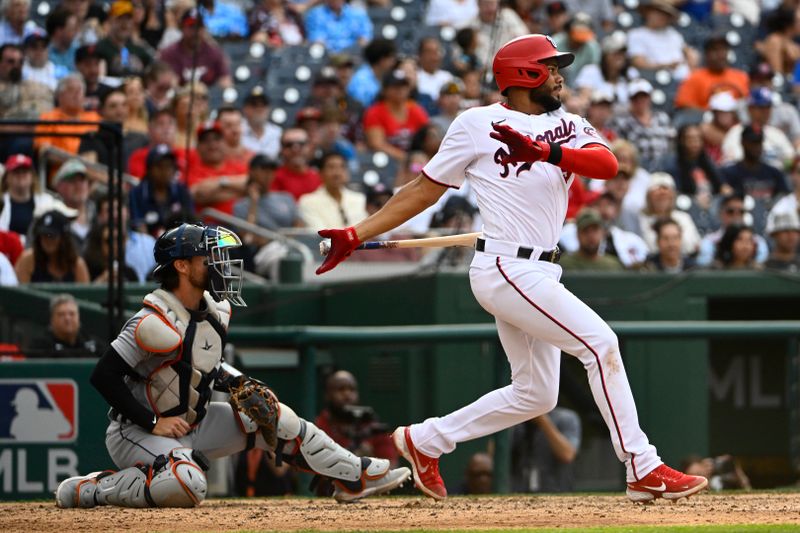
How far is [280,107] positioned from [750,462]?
526 cm

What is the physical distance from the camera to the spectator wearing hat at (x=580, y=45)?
46.7 feet

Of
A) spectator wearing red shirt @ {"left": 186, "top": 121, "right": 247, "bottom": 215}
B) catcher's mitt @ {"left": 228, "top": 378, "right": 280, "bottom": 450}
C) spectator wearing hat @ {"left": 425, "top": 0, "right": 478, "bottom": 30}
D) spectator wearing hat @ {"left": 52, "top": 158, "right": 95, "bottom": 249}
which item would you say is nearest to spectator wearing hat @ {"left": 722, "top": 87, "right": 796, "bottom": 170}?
spectator wearing hat @ {"left": 425, "top": 0, "right": 478, "bottom": 30}

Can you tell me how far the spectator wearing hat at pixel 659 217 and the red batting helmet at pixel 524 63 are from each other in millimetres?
5819

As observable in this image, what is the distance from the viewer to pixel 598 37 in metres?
15.1

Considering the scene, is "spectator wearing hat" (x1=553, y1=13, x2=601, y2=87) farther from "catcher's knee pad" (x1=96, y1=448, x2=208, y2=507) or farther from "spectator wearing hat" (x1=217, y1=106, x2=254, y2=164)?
"catcher's knee pad" (x1=96, y1=448, x2=208, y2=507)

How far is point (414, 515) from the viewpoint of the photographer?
5.84 m

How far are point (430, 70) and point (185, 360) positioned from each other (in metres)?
7.97

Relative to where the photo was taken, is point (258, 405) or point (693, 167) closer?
point (258, 405)

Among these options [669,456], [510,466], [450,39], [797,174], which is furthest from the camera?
[450,39]

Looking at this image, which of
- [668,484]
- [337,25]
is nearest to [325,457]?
[668,484]

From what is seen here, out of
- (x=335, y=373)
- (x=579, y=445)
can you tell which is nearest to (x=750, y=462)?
(x=579, y=445)

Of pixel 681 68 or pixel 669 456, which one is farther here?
pixel 681 68

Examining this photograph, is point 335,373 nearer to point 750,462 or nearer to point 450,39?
point 750,462

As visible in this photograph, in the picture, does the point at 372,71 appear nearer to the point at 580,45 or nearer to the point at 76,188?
the point at 580,45
